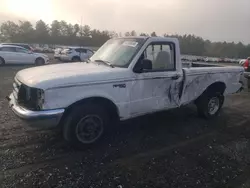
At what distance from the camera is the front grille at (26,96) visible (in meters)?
4.17

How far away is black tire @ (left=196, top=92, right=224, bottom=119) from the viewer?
6.67 metres

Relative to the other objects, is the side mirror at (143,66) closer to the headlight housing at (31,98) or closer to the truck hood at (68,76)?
the truck hood at (68,76)

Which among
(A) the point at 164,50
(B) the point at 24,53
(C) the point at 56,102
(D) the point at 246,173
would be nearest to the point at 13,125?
(C) the point at 56,102

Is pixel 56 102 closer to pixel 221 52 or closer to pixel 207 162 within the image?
pixel 207 162

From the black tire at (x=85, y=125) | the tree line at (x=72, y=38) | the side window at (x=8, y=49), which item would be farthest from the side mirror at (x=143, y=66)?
the tree line at (x=72, y=38)

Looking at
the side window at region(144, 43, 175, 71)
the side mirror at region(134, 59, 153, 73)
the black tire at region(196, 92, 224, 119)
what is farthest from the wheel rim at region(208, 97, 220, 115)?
the side mirror at region(134, 59, 153, 73)

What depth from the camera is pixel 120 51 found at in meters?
5.38

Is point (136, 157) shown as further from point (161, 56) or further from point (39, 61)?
point (39, 61)

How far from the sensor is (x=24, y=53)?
749 inches

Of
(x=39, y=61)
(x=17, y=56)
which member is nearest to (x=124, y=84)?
(x=17, y=56)

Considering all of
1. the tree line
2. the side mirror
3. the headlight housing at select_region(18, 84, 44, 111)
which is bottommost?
the headlight housing at select_region(18, 84, 44, 111)

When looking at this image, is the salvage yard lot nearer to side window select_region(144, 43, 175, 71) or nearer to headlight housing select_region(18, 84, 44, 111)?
headlight housing select_region(18, 84, 44, 111)

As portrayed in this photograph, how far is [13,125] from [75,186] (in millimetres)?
2846

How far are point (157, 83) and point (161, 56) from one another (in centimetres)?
63
